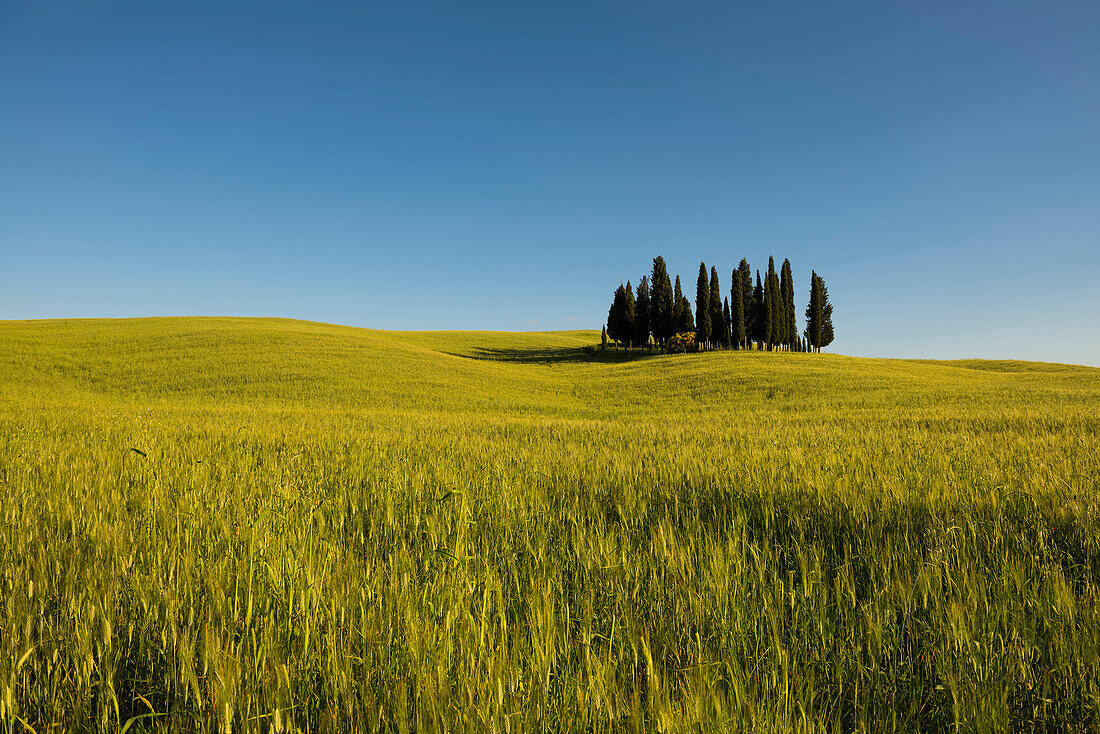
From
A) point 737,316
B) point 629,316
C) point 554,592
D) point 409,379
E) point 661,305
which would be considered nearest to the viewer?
point 554,592

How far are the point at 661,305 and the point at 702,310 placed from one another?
5.38 m

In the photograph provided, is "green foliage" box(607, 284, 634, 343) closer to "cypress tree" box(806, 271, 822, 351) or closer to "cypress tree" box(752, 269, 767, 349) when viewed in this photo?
"cypress tree" box(752, 269, 767, 349)

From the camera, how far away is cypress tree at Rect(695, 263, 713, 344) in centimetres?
6081

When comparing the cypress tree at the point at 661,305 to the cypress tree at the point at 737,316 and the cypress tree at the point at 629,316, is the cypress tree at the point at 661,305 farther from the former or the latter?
the cypress tree at the point at 737,316

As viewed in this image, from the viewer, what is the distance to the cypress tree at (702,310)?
6081 centimetres

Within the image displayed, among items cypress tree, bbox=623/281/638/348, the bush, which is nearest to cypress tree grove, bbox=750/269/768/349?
the bush

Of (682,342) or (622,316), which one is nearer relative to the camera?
(682,342)

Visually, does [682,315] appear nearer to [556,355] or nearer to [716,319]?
[716,319]

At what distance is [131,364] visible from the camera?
3438 cm

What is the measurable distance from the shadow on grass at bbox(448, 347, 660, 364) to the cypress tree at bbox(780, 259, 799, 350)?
18005 mm

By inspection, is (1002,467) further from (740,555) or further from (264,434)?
(264,434)

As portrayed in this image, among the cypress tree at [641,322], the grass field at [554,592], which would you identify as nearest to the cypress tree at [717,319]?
the cypress tree at [641,322]

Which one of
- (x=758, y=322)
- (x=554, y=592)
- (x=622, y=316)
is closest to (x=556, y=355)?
(x=622, y=316)

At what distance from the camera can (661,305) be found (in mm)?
63906
